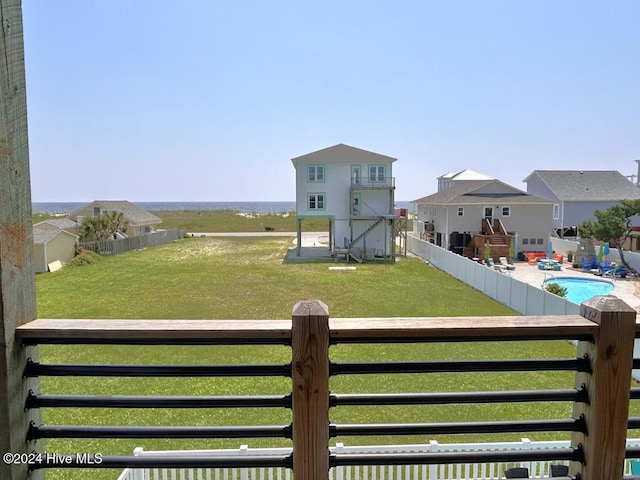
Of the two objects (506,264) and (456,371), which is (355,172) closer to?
(506,264)

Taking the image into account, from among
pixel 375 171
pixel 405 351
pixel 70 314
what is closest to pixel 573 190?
pixel 375 171

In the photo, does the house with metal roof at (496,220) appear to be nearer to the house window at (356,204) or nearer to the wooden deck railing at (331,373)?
the house window at (356,204)

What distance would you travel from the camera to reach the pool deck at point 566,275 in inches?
594

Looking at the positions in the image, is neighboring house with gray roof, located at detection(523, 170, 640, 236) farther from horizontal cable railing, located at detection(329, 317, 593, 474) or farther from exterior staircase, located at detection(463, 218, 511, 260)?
horizontal cable railing, located at detection(329, 317, 593, 474)

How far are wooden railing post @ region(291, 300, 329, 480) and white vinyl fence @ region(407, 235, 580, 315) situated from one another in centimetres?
778

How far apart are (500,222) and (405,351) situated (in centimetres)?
1896

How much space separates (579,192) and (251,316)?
96.4 ft

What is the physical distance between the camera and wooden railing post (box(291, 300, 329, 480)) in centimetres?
152

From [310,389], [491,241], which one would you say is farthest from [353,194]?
[310,389]

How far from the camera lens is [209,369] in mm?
1584

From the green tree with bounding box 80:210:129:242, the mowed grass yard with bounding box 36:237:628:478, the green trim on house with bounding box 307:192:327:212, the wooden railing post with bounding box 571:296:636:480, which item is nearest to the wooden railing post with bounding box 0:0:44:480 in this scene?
the wooden railing post with bounding box 571:296:636:480

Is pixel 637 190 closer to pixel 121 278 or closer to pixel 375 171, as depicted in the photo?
pixel 375 171

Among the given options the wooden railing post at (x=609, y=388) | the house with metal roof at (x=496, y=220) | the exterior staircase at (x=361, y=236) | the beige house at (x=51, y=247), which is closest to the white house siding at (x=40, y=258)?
the beige house at (x=51, y=247)

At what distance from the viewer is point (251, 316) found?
1173 cm
